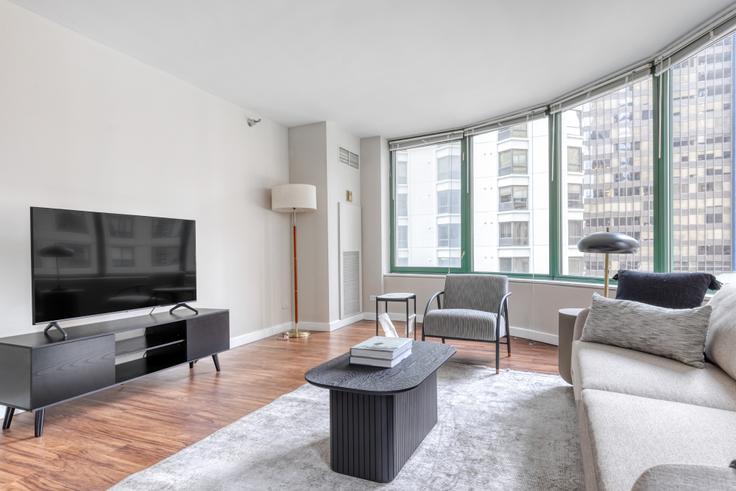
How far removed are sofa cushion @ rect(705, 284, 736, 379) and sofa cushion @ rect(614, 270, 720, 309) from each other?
188 mm

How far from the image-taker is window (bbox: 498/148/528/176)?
4.85 metres

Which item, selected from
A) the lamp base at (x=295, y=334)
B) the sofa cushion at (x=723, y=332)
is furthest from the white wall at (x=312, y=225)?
the sofa cushion at (x=723, y=332)

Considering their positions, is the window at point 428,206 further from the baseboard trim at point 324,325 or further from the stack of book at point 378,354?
the stack of book at point 378,354

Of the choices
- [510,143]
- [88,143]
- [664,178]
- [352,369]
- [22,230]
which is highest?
[510,143]

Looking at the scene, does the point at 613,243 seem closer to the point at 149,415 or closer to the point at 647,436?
the point at 647,436

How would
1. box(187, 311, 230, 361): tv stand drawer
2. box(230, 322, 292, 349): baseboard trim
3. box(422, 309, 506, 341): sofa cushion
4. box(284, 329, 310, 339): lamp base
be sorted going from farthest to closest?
box(284, 329, 310, 339): lamp base
box(230, 322, 292, 349): baseboard trim
box(422, 309, 506, 341): sofa cushion
box(187, 311, 230, 361): tv stand drawer

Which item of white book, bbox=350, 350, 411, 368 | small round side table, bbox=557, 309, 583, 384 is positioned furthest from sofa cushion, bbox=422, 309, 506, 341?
white book, bbox=350, 350, 411, 368

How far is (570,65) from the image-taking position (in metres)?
3.64

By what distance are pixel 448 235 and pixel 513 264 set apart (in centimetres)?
101

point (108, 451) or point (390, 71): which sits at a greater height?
point (390, 71)

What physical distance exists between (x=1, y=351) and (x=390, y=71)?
3491 millimetres

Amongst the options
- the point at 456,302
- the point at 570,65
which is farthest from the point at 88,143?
the point at 570,65

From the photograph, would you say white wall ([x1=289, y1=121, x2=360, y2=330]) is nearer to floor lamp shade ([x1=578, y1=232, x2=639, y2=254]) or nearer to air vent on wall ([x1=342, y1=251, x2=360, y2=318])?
air vent on wall ([x1=342, y1=251, x2=360, y2=318])

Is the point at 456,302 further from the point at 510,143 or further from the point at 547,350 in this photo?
the point at 510,143
